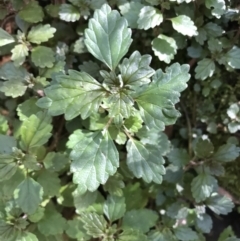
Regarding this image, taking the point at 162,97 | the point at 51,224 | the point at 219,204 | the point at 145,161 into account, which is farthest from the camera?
the point at 219,204

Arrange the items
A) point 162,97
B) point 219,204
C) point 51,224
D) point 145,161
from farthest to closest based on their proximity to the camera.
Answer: point 219,204 → point 51,224 → point 145,161 → point 162,97

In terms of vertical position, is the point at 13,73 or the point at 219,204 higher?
the point at 13,73

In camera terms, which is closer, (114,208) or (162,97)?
(162,97)

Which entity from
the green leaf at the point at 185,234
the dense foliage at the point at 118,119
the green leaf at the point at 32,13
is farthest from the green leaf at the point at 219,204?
the green leaf at the point at 32,13

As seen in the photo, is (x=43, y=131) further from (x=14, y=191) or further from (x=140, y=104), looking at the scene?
(x=140, y=104)

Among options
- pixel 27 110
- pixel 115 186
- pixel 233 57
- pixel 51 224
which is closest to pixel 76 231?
pixel 51 224

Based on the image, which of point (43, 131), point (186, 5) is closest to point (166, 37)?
point (186, 5)

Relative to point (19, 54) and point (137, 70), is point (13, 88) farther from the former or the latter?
point (137, 70)
